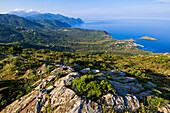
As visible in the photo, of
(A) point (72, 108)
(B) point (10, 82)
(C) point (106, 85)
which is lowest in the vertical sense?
(B) point (10, 82)

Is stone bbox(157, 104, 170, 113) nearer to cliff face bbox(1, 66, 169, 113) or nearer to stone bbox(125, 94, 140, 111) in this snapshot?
cliff face bbox(1, 66, 169, 113)

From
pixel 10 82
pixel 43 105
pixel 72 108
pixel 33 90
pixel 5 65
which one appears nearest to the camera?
pixel 72 108

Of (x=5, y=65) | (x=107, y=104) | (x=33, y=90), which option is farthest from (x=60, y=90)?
(x=5, y=65)

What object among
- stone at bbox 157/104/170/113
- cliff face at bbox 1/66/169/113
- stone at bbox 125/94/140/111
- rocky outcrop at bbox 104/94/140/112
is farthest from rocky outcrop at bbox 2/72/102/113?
stone at bbox 157/104/170/113

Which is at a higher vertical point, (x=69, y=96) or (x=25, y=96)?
(x=69, y=96)

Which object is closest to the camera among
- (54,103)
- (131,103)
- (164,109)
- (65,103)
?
(65,103)

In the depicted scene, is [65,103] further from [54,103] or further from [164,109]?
[164,109]

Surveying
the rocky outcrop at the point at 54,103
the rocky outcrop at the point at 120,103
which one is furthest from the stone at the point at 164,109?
the rocky outcrop at the point at 54,103

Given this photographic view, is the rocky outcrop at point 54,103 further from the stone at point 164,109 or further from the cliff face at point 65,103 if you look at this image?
the stone at point 164,109

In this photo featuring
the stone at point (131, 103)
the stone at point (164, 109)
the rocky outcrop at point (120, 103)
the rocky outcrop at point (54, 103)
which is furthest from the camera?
the stone at point (164, 109)

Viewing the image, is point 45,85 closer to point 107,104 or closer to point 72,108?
point 72,108

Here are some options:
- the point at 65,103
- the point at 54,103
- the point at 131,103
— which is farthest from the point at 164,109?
the point at 54,103
